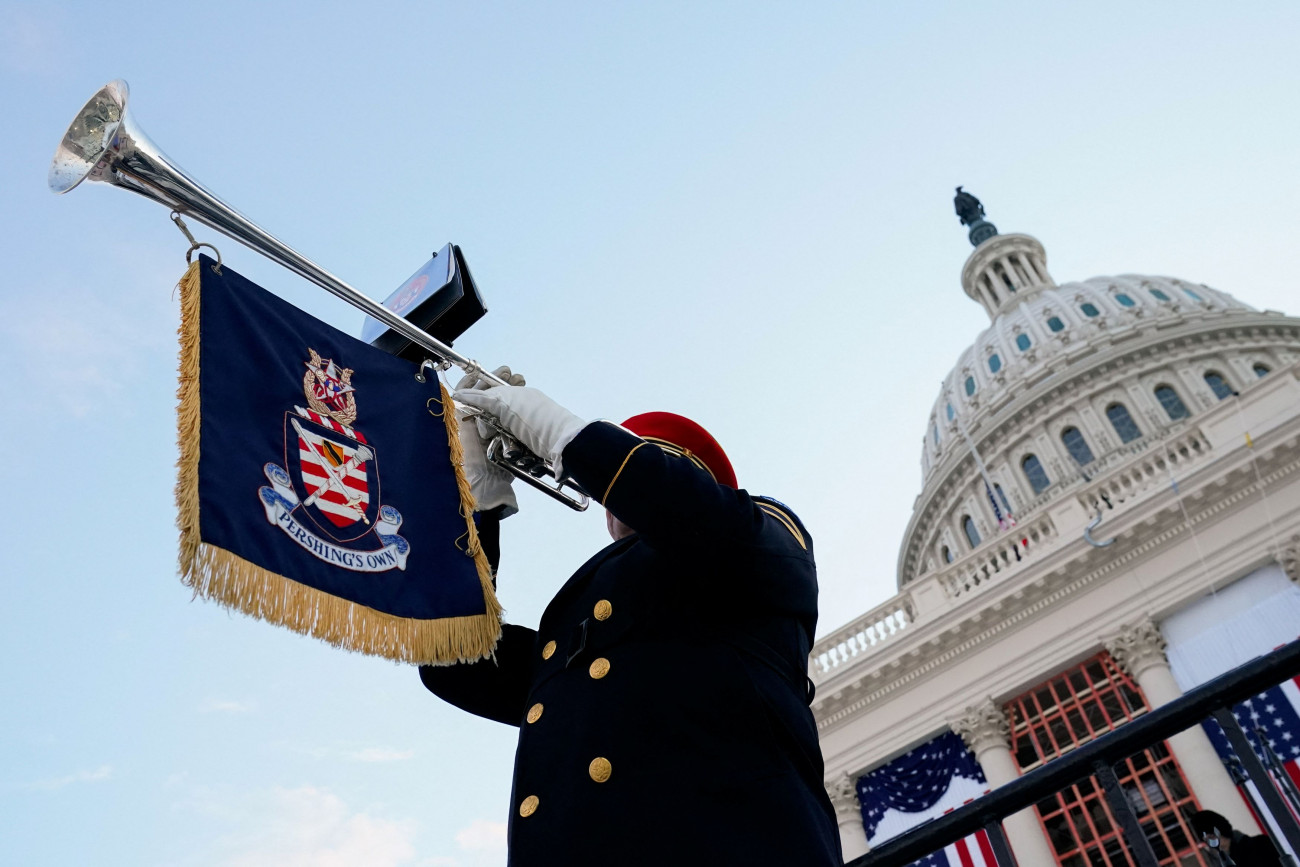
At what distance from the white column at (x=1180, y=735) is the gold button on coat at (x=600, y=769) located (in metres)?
15.3

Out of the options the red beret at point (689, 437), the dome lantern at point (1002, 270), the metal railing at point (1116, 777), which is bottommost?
the metal railing at point (1116, 777)

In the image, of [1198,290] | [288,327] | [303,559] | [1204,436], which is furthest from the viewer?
[1198,290]

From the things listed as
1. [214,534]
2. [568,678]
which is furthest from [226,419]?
[568,678]

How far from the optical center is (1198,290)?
182 ft

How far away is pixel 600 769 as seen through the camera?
7.61 ft

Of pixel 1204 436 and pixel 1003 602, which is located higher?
pixel 1204 436

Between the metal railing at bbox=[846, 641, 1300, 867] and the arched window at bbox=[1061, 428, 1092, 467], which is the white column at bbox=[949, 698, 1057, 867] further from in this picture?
the arched window at bbox=[1061, 428, 1092, 467]

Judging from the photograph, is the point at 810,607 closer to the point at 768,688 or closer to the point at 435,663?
the point at 768,688

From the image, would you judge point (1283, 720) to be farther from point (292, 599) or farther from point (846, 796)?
point (292, 599)

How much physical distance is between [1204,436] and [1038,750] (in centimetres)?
776

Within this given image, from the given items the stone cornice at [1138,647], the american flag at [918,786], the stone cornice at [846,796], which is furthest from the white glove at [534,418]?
the stone cornice at [846,796]

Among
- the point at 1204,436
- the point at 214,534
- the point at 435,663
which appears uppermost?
the point at 1204,436

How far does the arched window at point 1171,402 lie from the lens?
4356 centimetres

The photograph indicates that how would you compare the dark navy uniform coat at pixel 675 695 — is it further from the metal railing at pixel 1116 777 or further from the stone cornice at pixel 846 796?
the stone cornice at pixel 846 796
